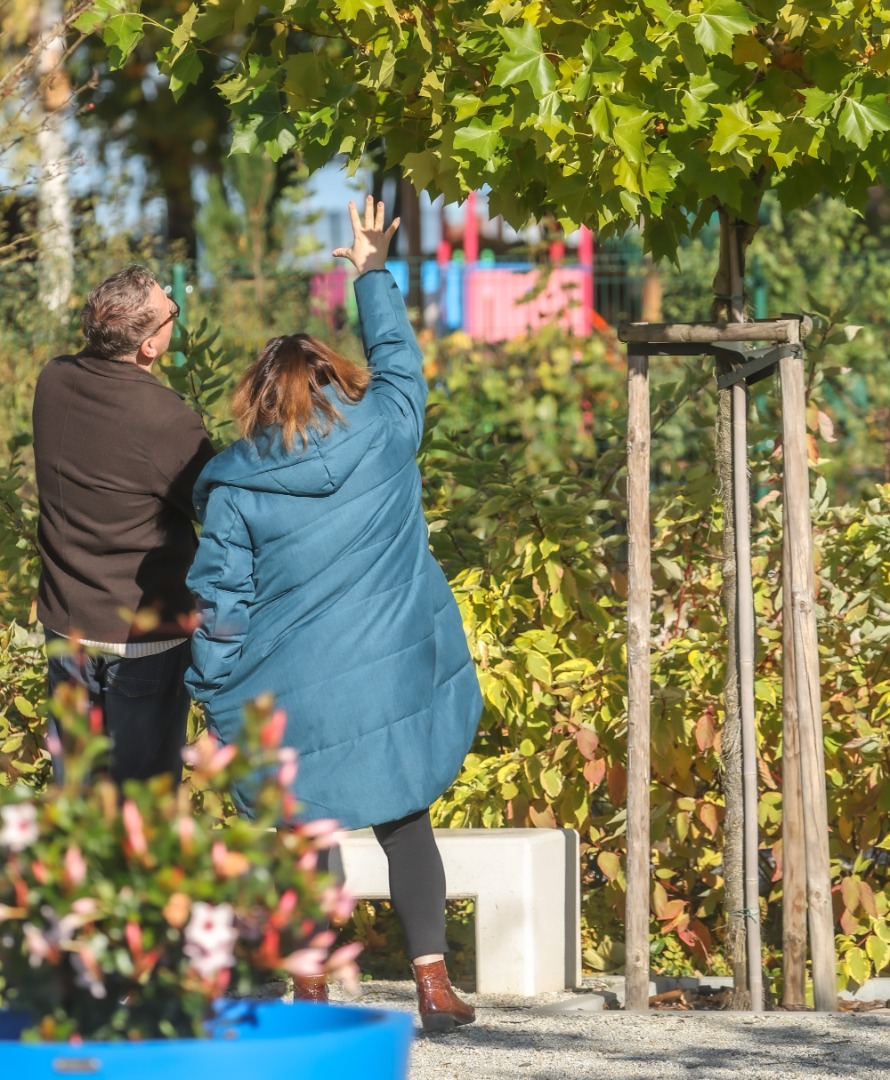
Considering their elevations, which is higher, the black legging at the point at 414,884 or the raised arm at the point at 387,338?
the raised arm at the point at 387,338

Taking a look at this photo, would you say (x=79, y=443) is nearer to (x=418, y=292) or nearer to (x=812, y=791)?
(x=812, y=791)

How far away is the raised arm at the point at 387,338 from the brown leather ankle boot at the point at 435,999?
4.01ft

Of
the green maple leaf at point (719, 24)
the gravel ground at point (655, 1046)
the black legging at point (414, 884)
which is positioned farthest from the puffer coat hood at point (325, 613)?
the green maple leaf at point (719, 24)

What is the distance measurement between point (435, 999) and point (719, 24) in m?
2.22

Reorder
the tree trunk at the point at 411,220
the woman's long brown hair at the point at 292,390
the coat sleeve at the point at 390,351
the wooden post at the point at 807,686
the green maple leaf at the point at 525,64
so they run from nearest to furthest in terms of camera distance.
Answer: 1. the green maple leaf at the point at 525,64
2. the woman's long brown hair at the point at 292,390
3. the coat sleeve at the point at 390,351
4. the wooden post at the point at 807,686
5. the tree trunk at the point at 411,220

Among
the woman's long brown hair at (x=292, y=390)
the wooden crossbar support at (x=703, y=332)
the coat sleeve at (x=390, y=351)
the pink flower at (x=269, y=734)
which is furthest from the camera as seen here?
the wooden crossbar support at (x=703, y=332)

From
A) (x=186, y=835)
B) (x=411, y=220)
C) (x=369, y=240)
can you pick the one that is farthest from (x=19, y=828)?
(x=411, y=220)

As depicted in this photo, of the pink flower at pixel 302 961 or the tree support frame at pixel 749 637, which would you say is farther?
the tree support frame at pixel 749 637

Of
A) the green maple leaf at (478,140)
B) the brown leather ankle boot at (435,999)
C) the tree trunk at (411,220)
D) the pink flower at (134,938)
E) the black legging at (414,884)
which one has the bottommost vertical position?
the brown leather ankle boot at (435,999)

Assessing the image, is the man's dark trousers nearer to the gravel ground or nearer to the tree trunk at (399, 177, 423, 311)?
the gravel ground

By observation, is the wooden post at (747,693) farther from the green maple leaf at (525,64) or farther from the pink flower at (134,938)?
the pink flower at (134,938)

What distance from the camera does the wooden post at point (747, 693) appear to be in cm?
406

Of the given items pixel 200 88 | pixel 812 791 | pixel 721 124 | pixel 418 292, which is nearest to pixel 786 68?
pixel 721 124

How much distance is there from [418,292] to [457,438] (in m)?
9.27
